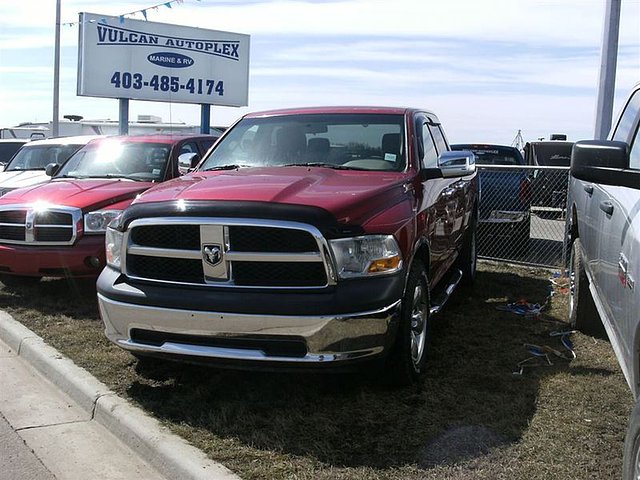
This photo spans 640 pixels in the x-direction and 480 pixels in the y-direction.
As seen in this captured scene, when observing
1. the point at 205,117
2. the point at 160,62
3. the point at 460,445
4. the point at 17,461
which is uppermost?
the point at 160,62

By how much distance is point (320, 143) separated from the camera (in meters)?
5.55

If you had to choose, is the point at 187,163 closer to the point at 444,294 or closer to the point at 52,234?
the point at 52,234

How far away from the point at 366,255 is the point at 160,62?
1995cm

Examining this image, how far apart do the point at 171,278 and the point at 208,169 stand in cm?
152

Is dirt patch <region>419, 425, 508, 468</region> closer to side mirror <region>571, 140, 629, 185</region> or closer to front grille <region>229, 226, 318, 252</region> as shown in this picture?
front grille <region>229, 226, 318, 252</region>

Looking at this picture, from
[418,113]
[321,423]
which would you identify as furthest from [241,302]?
[418,113]

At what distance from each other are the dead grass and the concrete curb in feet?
0.30

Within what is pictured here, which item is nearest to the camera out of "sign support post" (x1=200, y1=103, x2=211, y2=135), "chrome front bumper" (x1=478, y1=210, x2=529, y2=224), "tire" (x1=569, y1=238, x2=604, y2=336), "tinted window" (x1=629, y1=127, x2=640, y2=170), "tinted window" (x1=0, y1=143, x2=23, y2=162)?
"tinted window" (x1=629, y1=127, x2=640, y2=170)

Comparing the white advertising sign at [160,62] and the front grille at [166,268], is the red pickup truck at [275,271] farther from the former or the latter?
the white advertising sign at [160,62]

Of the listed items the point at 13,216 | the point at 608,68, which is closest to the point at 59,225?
the point at 13,216

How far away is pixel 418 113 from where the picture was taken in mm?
5980

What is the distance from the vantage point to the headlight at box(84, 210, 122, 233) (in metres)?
6.71

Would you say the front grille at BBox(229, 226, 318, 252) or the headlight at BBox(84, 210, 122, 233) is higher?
the front grille at BBox(229, 226, 318, 252)

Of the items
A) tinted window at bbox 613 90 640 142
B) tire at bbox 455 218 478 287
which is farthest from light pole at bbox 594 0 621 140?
tinted window at bbox 613 90 640 142
